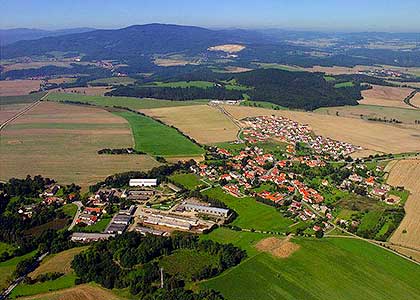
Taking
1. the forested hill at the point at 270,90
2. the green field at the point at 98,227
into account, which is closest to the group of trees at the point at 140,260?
the green field at the point at 98,227

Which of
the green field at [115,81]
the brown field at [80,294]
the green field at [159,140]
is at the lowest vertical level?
the green field at [115,81]

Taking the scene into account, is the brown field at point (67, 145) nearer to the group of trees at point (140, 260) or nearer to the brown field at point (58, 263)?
the brown field at point (58, 263)

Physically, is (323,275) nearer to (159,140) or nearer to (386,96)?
(159,140)

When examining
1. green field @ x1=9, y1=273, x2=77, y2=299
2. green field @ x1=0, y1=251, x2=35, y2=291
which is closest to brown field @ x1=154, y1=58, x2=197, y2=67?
green field @ x1=0, y1=251, x2=35, y2=291

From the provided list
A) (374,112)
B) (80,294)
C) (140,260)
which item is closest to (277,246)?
(140,260)

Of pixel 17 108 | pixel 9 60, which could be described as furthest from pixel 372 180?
pixel 9 60

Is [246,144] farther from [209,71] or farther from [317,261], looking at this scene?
[209,71]
